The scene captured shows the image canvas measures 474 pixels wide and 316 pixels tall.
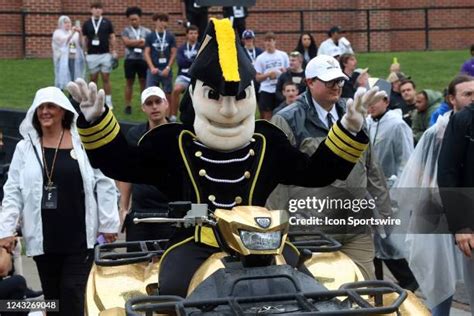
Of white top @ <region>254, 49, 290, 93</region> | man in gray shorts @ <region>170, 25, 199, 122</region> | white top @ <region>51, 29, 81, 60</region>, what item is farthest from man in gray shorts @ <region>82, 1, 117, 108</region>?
white top @ <region>254, 49, 290, 93</region>

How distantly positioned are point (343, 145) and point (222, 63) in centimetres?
76

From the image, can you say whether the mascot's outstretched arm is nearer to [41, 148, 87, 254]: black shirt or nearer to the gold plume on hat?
the gold plume on hat

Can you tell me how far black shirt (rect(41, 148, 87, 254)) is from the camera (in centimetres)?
753

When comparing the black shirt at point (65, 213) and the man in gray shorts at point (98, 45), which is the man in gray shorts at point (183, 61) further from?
the black shirt at point (65, 213)

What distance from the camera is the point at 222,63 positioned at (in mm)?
5758

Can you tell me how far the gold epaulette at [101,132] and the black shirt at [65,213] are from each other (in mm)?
1934

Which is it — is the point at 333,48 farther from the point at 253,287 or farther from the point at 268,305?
the point at 268,305

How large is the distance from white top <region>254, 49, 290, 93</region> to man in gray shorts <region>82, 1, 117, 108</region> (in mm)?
3154

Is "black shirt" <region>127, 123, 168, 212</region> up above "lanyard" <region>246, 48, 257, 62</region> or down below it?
below

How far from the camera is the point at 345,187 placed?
25.4 ft

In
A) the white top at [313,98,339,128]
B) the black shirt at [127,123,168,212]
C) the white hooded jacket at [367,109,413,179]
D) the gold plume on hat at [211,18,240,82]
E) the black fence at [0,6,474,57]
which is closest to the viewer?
the gold plume on hat at [211,18,240,82]

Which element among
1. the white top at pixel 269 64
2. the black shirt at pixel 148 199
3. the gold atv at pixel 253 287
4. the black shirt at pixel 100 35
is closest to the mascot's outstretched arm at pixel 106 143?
the gold atv at pixel 253 287

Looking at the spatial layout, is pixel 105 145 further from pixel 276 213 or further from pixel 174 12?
pixel 174 12

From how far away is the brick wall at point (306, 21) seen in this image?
27.5 m
